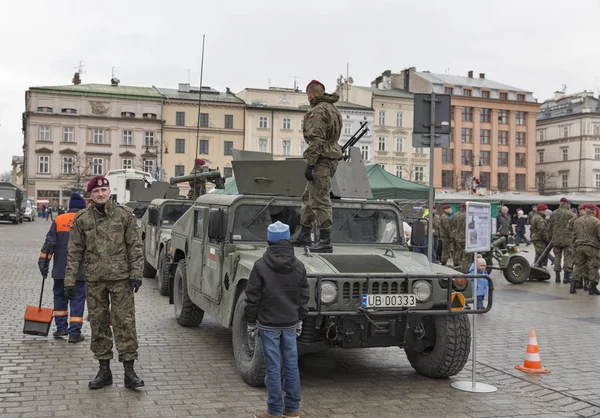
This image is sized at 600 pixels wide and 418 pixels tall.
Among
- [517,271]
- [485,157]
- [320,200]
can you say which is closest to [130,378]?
[320,200]

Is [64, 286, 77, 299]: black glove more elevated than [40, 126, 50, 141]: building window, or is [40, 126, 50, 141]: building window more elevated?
[40, 126, 50, 141]: building window

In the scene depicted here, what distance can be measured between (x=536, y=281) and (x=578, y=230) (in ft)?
9.43

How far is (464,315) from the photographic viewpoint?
22.5 feet

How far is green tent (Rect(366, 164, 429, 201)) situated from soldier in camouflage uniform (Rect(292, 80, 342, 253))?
1273cm

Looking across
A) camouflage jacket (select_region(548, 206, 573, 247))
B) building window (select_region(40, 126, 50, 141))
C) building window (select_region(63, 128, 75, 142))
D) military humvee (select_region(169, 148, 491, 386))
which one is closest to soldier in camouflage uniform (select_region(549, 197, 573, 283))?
camouflage jacket (select_region(548, 206, 573, 247))

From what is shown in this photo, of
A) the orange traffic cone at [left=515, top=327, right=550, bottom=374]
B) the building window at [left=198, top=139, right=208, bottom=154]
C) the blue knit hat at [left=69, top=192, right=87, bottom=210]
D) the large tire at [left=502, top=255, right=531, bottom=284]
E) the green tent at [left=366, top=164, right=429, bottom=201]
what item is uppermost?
the building window at [left=198, top=139, right=208, bottom=154]

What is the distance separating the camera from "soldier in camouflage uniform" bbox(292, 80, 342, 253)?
743cm

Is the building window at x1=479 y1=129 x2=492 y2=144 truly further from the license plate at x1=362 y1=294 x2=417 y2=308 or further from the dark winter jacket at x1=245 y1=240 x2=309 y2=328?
the dark winter jacket at x1=245 y1=240 x2=309 y2=328

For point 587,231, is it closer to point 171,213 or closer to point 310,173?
point 171,213

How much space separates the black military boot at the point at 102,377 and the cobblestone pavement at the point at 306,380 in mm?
81

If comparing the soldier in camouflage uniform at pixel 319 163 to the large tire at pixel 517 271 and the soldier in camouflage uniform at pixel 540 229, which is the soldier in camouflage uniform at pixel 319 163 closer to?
the large tire at pixel 517 271

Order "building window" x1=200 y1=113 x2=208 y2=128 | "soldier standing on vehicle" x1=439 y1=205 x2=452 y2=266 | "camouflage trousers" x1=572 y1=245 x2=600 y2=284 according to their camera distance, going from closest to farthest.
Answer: "camouflage trousers" x1=572 y1=245 x2=600 y2=284 → "soldier standing on vehicle" x1=439 y1=205 x2=452 y2=266 → "building window" x1=200 y1=113 x2=208 y2=128

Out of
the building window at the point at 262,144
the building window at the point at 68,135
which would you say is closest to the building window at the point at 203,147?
the building window at the point at 262,144

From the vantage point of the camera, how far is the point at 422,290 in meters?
6.48
